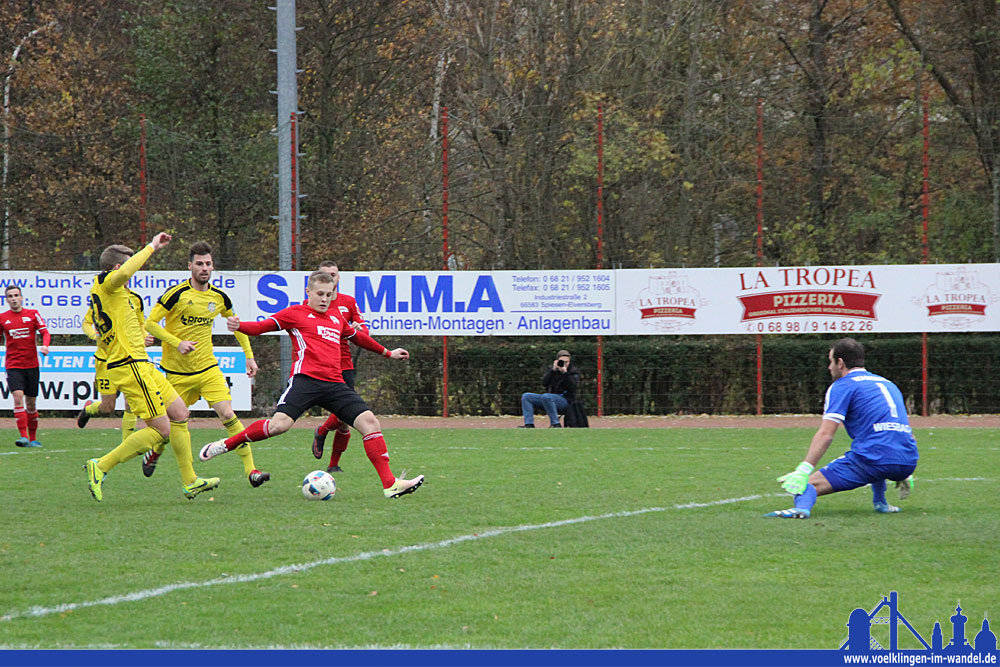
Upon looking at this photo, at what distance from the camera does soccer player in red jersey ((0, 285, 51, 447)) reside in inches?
565

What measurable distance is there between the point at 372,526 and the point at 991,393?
1419 centimetres

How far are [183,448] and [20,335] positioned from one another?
21.9 feet

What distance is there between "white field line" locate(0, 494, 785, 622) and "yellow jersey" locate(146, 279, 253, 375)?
3.72m

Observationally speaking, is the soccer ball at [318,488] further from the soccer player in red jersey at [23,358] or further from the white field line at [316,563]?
the soccer player in red jersey at [23,358]

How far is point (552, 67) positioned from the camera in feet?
77.0

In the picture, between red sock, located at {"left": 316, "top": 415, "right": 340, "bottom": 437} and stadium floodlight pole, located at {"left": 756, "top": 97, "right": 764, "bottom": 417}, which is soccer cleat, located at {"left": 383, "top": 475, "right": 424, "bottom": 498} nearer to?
red sock, located at {"left": 316, "top": 415, "right": 340, "bottom": 437}

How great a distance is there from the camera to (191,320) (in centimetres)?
1063

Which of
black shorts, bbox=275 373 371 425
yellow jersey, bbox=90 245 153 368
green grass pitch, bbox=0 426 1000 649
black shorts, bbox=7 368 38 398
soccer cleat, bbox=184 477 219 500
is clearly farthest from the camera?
black shorts, bbox=7 368 38 398

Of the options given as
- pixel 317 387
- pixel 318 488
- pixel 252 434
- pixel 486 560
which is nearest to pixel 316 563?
pixel 486 560

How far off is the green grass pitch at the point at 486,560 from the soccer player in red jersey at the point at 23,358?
3365mm

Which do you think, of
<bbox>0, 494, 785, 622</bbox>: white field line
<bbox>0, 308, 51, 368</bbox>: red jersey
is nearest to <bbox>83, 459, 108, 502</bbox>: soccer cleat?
<bbox>0, 494, 785, 622</bbox>: white field line

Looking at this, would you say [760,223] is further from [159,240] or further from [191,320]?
[159,240]

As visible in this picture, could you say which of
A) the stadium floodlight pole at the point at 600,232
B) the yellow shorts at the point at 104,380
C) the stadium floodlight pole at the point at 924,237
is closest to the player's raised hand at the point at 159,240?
the yellow shorts at the point at 104,380

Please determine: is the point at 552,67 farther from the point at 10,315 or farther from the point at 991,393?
the point at 10,315
